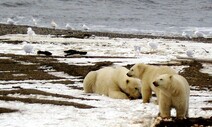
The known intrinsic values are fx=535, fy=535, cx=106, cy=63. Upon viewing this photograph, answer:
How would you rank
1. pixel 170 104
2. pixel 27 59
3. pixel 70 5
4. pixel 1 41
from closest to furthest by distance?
pixel 170 104
pixel 27 59
pixel 1 41
pixel 70 5

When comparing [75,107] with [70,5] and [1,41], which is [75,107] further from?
[70,5]

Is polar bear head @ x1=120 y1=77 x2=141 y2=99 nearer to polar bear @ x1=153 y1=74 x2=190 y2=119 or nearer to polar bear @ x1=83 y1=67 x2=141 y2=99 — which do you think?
polar bear @ x1=83 y1=67 x2=141 y2=99

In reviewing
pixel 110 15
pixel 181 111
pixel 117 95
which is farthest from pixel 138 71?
pixel 110 15

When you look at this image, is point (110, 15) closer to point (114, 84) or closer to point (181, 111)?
point (114, 84)

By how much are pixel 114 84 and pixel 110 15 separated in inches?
2162

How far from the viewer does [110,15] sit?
223ft

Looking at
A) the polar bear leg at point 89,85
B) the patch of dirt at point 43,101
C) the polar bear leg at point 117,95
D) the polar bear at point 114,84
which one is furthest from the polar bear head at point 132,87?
the patch of dirt at point 43,101

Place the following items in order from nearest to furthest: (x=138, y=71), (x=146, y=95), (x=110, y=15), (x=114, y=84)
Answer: (x=146, y=95) < (x=138, y=71) < (x=114, y=84) < (x=110, y=15)

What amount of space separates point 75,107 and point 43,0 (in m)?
71.7

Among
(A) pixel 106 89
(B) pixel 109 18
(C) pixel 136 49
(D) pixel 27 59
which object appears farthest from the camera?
(B) pixel 109 18

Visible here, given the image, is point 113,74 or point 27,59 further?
point 27,59

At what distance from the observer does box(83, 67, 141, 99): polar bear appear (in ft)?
42.7

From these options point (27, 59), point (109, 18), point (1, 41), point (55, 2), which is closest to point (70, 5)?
point (55, 2)

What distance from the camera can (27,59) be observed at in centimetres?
2070
